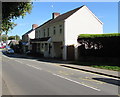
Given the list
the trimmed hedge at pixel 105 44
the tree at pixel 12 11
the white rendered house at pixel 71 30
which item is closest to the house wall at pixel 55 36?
the white rendered house at pixel 71 30

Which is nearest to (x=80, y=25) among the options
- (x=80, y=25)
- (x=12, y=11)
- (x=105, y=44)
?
(x=80, y=25)

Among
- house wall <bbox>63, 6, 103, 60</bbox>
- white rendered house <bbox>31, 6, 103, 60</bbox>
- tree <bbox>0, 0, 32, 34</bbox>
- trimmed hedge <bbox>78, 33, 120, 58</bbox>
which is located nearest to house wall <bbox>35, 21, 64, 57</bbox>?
white rendered house <bbox>31, 6, 103, 60</bbox>

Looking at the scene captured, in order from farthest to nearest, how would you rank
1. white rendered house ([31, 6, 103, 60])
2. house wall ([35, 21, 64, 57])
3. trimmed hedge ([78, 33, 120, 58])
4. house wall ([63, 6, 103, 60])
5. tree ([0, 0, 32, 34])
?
house wall ([35, 21, 64, 57]) < house wall ([63, 6, 103, 60]) < white rendered house ([31, 6, 103, 60]) < trimmed hedge ([78, 33, 120, 58]) < tree ([0, 0, 32, 34])

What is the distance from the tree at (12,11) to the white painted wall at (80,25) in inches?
914

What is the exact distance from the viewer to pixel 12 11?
6.85 metres

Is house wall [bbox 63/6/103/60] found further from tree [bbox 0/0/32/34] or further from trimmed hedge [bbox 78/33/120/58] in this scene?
tree [bbox 0/0/32/34]

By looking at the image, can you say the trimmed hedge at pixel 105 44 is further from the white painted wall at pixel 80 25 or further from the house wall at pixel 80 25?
the white painted wall at pixel 80 25

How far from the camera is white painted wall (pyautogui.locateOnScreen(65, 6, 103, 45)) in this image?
31.3m

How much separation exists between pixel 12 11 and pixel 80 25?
85.0ft

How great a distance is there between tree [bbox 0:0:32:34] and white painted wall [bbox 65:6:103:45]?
23.2 metres

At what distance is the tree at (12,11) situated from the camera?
Answer: 6520 millimetres

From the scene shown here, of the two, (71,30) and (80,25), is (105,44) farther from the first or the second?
(80,25)

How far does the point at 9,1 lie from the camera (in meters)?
6.19

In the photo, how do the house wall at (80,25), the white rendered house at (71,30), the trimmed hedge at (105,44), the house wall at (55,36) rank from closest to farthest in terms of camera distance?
the trimmed hedge at (105,44), the white rendered house at (71,30), the house wall at (80,25), the house wall at (55,36)
